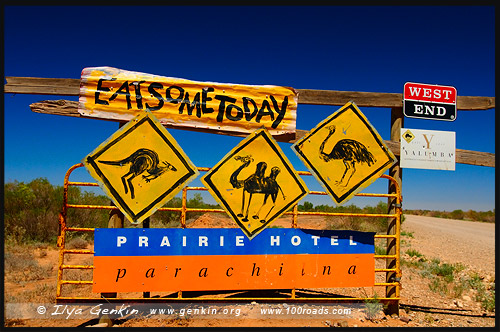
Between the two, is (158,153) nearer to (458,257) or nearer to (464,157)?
(464,157)

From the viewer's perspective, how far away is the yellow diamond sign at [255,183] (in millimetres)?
4395

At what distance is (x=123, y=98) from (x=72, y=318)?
347 cm

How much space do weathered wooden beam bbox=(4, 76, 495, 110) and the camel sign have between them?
21 centimetres

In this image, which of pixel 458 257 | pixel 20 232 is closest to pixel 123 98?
pixel 20 232

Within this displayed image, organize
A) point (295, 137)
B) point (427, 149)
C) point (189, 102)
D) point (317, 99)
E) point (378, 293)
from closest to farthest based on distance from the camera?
point (189, 102) → point (295, 137) → point (317, 99) → point (427, 149) → point (378, 293)

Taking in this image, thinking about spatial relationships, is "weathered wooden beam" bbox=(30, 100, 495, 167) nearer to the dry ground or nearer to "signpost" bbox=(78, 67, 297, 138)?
"signpost" bbox=(78, 67, 297, 138)

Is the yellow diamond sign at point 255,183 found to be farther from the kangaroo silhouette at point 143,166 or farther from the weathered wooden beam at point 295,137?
the kangaroo silhouette at point 143,166

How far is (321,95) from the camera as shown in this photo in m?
4.85

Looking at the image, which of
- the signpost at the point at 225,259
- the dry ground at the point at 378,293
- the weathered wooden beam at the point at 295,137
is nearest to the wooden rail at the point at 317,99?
the weathered wooden beam at the point at 295,137

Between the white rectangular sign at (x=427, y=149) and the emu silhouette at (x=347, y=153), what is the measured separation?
70cm

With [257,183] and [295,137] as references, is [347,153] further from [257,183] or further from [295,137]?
[257,183]

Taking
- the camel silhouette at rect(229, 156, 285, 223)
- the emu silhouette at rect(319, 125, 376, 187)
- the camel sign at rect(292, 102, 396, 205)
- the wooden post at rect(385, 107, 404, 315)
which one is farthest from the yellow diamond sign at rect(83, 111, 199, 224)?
the wooden post at rect(385, 107, 404, 315)

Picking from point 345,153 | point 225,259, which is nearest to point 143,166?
point 225,259

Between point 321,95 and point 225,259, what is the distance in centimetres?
286
